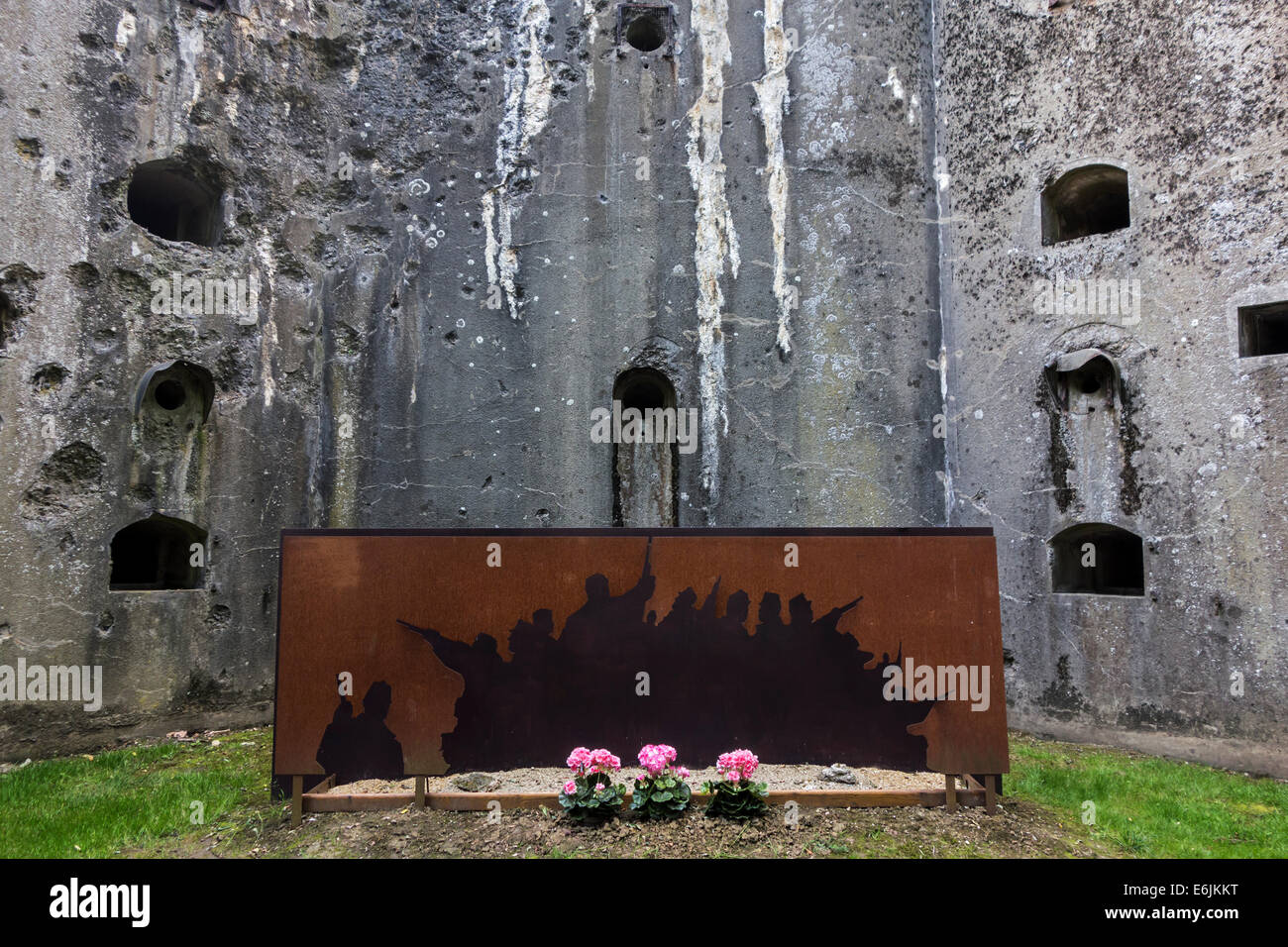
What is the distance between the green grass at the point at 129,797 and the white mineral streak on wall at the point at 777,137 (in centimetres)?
595

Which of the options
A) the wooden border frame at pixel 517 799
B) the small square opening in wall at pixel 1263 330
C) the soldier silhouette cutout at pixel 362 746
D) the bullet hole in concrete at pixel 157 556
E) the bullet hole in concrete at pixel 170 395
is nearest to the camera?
the wooden border frame at pixel 517 799

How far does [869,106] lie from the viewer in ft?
26.7

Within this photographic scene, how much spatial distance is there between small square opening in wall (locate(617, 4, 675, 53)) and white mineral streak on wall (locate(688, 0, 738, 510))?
280 millimetres

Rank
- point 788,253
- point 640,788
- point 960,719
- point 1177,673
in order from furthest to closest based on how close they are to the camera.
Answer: point 788,253 < point 1177,673 < point 960,719 < point 640,788

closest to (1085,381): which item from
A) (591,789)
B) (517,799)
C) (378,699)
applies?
(591,789)

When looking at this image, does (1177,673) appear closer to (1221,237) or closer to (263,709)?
(1221,237)

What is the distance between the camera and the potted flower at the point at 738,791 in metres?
4.31

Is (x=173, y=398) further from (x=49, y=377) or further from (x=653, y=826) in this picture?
(x=653, y=826)

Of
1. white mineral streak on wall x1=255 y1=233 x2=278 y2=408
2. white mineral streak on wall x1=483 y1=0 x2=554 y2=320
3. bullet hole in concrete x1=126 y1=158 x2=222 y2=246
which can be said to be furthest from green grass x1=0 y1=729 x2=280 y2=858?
white mineral streak on wall x1=483 y1=0 x2=554 y2=320

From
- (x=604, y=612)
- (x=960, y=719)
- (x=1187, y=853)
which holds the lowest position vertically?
(x=1187, y=853)

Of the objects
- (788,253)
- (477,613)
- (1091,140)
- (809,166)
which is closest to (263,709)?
(477,613)

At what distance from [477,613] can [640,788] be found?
140 cm

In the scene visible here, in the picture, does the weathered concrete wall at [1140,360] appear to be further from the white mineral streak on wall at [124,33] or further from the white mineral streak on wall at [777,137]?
the white mineral streak on wall at [124,33]

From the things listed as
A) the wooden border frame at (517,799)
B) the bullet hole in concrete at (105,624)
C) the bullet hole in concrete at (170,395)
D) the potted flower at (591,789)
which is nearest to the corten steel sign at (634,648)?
the wooden border frame at (517,799)
